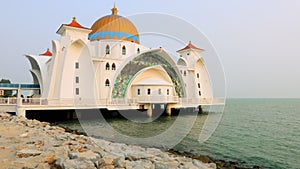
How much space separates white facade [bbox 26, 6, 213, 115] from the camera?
66.8 feet

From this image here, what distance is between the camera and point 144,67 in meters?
24.2

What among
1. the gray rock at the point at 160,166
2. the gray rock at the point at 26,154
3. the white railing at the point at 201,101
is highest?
the white railing at the point at 201,101

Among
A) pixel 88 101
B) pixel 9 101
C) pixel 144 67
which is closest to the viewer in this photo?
pixel 9 101

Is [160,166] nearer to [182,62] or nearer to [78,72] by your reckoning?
[78,72]

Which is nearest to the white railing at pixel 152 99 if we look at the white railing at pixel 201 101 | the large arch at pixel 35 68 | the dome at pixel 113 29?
the white railing at pixel 201 101

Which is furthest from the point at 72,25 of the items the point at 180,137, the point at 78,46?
the point at 180,137

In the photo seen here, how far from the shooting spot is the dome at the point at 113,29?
1080 inches

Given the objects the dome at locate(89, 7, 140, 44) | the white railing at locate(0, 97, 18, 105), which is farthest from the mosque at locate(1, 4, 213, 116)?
the white railing at locate(0, 97, 18, 105)

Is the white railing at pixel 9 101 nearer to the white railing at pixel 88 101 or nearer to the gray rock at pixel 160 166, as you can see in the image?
the white railing at pixel 88 101

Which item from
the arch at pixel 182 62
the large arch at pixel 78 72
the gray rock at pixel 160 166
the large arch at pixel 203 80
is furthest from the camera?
the large arch at pixel 203 80

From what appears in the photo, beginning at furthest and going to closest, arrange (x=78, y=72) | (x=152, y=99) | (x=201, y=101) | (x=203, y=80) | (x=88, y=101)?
(x=203, y=80) < (x=201, y=101) < (x=152, y=99) < (x=78, y=72) < (x=88, y=101)

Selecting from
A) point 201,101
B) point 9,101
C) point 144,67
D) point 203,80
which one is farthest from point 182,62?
point 9,101

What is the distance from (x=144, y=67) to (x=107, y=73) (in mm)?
4126

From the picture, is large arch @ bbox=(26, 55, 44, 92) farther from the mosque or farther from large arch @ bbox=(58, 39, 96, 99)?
large arch @ bbox=(58, 39, 96, 99)
